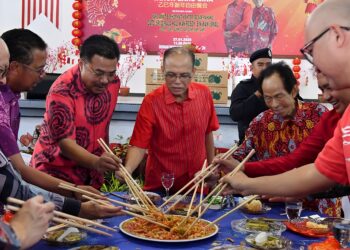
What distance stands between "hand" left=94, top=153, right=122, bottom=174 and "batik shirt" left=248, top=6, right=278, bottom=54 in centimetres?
358

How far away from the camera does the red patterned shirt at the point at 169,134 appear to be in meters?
2.96

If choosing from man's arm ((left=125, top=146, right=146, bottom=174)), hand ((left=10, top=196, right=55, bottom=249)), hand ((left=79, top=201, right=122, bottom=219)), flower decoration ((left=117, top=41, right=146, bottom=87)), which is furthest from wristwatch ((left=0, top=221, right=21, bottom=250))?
flower decoration ((left=117, top=41, right=146, bottom=87))

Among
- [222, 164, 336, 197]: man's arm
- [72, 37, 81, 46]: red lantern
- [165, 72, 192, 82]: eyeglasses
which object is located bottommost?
[222, 164, 336, 197]: man's arm

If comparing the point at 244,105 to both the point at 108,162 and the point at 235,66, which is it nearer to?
the point at 235,66

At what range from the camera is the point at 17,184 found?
68.6 inches

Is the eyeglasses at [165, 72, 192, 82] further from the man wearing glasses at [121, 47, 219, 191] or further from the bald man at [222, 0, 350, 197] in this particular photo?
the bald man at [222, 0, 350, 197]

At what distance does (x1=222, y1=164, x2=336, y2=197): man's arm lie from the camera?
1.66 meters

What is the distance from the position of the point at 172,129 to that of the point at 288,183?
1319 millimetres

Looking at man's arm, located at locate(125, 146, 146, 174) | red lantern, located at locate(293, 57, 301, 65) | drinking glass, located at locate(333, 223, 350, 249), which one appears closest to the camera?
drinking glass, located at locate(333, 223, 350, 249)

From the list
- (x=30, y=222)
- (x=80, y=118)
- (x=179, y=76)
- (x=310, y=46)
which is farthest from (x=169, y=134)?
(x=30, y=222)

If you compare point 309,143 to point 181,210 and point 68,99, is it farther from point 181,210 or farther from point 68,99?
point 68,99

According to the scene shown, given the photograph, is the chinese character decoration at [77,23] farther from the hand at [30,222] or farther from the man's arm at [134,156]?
the hand at [30,222]

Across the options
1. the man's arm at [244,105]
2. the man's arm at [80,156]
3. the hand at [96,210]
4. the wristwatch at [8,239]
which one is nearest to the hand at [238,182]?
the hand at [96,210]

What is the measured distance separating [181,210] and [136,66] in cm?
374
